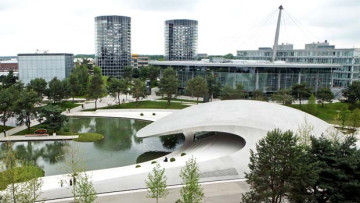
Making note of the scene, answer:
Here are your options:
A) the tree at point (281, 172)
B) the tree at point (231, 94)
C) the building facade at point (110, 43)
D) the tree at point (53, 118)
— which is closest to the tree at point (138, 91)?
the tree at point (231, 94)

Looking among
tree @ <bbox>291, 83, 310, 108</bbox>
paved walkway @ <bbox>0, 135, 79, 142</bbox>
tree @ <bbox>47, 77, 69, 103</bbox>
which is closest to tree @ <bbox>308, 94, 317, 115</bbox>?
tree @ <bbox>291, 83, 310, 108</bbox>

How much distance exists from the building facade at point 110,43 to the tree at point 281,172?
8609 cm

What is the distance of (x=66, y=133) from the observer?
1226 inches

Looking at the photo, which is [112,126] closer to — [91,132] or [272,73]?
[91,132]

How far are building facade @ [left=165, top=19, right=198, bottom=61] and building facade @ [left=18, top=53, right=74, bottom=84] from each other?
5453 cm

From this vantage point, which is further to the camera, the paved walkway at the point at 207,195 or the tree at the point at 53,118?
the tree at the point at 53,118

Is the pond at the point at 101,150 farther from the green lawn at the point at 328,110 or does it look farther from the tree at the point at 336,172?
the green lawn at the point at 328,110

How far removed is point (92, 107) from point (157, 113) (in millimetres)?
11103

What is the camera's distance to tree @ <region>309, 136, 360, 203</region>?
13.4 meters

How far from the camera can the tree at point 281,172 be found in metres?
13.3

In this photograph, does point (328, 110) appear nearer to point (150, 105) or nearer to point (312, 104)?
point (312, 104)

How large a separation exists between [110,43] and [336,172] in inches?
3501

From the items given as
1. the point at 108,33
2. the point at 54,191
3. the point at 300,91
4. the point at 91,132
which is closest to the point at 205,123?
the point at 54,191

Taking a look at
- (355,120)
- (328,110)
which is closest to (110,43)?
(328,110)
